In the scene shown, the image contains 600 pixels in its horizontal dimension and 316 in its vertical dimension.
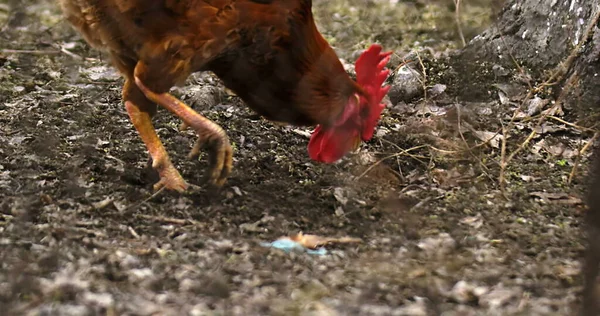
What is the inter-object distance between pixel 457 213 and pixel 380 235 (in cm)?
40

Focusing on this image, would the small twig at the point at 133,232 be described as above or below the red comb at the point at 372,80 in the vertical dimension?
below

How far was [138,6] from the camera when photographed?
2775mm

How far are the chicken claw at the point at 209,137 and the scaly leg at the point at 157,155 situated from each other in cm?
16

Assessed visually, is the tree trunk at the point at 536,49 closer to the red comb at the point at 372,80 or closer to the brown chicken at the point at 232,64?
the red comb at the point at 372,80

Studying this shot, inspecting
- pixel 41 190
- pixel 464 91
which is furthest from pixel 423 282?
pixel 464 91

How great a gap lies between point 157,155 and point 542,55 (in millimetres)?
2346

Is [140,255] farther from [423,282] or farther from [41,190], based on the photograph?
[423,282]

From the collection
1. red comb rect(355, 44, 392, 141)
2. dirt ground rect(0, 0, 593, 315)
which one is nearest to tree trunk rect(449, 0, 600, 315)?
dirt ground rect(0, 0, 593, 315)

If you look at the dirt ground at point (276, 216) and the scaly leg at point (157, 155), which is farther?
the scaly leg at point (157, 155)

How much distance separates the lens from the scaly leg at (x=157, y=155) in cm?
299

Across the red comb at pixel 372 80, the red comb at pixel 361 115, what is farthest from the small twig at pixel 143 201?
the red comb at pixel 372 80

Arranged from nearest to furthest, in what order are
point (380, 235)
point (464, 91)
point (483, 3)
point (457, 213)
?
point (380, 235)
point (457, 213)
point (464, 91)
point (483, 3)

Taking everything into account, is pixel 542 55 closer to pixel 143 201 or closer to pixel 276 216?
pixel 276 216

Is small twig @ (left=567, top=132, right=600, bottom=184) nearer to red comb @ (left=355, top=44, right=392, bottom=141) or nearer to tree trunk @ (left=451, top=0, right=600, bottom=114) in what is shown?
tree trunk @ (left=451, top=0, right=600, bottom=114)
